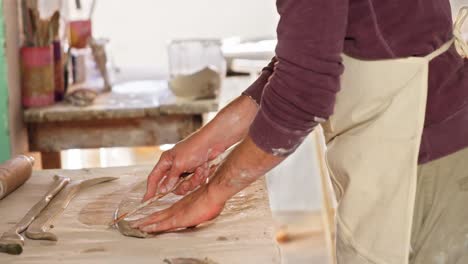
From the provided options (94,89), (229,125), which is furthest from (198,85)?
(229,125)

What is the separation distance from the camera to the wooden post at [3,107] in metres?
1.95

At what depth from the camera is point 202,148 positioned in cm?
131

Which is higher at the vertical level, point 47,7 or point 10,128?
point 47,7

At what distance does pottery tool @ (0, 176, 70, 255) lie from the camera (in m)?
1.08

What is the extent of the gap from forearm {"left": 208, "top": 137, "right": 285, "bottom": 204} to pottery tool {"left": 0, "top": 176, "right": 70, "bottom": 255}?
32cm

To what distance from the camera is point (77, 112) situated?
7.00 ft

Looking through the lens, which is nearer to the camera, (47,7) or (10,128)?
(10,128)

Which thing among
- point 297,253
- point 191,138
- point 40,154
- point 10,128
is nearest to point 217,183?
point 191,138

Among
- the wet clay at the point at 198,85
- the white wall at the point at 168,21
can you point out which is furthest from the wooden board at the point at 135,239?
the white wall at the point at 168,21

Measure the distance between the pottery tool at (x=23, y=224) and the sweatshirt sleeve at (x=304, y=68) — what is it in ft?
1.43

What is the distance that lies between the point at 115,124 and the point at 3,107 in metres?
0.35

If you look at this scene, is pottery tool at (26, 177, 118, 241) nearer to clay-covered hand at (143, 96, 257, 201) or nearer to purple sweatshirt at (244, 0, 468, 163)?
clay-covered hand at (143, 96, 257, 201)

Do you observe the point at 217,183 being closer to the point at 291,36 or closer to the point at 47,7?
the point at 291,36

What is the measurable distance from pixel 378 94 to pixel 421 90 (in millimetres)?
63
